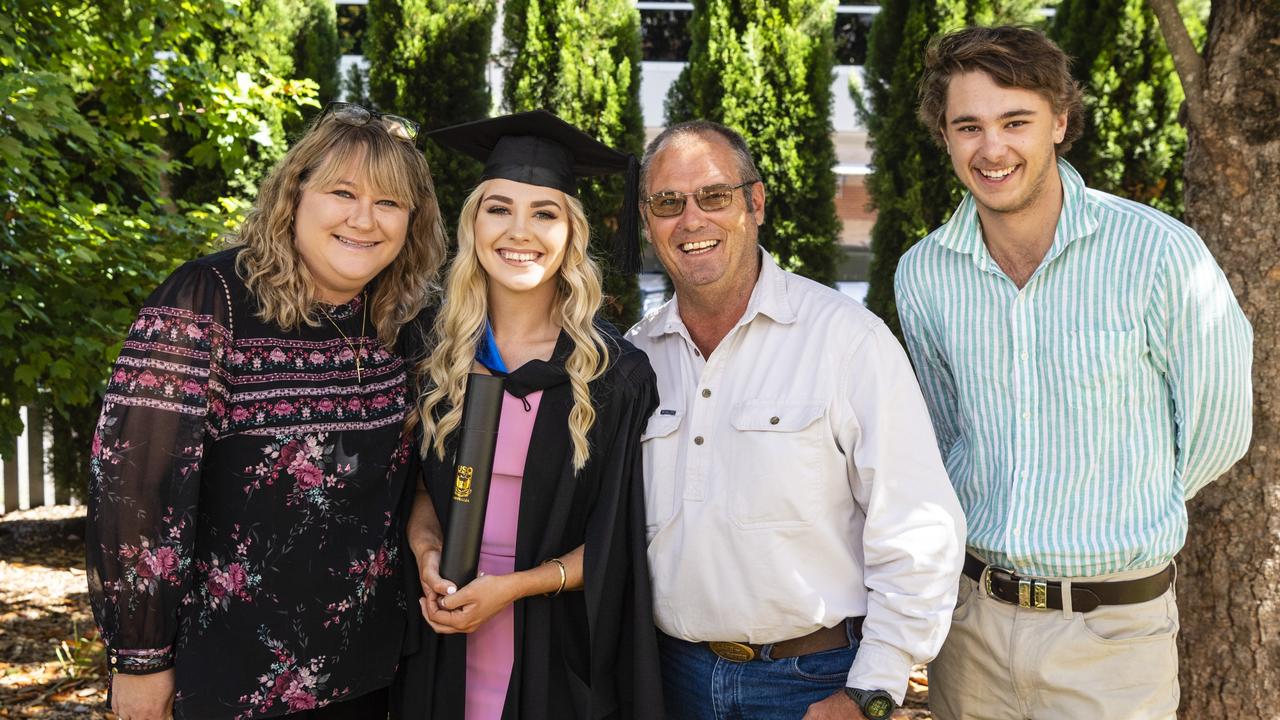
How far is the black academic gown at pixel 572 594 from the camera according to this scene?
247cm

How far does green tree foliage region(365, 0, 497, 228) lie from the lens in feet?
21.4

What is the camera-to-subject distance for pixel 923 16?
598 centimetres

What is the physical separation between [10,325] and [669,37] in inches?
377

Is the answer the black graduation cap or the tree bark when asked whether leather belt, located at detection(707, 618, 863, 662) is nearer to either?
the black graduation cap

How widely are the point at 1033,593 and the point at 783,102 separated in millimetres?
4613

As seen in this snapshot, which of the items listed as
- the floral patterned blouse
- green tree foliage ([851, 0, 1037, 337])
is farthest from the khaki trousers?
green tree foliage ([851, 0, 1037, 337])

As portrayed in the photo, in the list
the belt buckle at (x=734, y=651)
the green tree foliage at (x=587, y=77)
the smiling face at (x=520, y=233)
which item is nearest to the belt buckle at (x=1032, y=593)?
the belt buckle at (x=734, y=651)

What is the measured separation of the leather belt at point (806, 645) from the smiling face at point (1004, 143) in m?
1.10

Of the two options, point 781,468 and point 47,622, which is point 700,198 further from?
point 47,622

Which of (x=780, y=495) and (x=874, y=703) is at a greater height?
(x=780, y=495)

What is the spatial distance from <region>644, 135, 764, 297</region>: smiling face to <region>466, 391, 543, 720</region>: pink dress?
19.9 inches

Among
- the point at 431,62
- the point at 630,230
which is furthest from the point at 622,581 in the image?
the point at 431,62

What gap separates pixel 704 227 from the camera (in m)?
2.58

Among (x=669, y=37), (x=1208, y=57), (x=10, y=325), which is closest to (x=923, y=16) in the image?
(x=1208, y=57)
